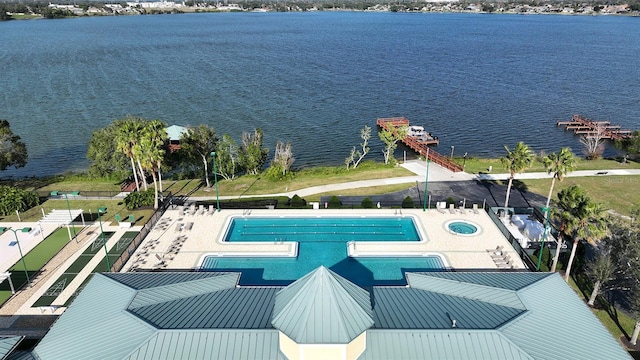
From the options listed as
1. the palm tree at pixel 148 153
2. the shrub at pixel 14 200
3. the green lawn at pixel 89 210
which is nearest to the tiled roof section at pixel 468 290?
the palm tree at pixel 148 153

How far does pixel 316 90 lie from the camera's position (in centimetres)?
10400

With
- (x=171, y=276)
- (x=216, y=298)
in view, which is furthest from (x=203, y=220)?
(x=216, y=298)

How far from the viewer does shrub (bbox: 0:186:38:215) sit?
1831 inches

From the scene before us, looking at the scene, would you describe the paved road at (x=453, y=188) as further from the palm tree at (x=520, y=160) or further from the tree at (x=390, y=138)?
the tree at (x=390, y=138)

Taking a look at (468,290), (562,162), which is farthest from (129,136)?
(562,162)

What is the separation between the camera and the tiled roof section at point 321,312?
18234 mm

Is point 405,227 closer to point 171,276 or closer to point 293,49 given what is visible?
point 171,276

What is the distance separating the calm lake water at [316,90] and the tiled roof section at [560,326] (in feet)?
152

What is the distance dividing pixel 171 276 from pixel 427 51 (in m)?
144

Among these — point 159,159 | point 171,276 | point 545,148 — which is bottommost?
point 545,148

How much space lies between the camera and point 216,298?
25922mm

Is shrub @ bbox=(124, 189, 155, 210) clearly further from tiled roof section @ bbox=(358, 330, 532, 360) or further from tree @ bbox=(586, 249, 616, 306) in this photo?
tree @ bbox=(586, 249, 616, 306)

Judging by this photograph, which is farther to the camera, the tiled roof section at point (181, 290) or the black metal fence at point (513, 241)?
the black metal fence at point (513, 241)

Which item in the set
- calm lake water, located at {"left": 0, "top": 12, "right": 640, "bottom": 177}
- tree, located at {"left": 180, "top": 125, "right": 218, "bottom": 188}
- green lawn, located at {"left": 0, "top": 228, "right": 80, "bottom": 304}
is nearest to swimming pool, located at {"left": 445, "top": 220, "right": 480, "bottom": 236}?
tree, located at {"left": 180, "top": 125, "right": 218, "bottom": 188}
